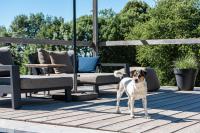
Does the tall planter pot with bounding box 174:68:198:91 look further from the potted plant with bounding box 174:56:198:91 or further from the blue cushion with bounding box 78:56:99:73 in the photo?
the blue cushion with bounding box 78:56:99:73

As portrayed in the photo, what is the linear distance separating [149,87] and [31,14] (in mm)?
15149

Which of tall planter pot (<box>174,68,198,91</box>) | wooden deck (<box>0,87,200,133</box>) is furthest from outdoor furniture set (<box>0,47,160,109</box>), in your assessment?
tall planter pot (<box>174,68,198,91</box>)

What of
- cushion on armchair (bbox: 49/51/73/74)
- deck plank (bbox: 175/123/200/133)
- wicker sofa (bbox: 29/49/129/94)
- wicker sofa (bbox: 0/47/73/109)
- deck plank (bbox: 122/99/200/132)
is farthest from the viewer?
cushion on armchair (bbox: 49/51/73/74)

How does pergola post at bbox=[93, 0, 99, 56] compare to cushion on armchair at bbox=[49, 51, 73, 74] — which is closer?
cushion on armchair at bbox=[49, 51, 73, 74]

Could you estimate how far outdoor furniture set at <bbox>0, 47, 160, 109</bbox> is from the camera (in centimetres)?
446

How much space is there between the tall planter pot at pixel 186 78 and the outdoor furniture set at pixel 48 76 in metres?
0.43

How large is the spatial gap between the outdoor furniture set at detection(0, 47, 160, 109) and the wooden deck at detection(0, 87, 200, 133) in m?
0.21

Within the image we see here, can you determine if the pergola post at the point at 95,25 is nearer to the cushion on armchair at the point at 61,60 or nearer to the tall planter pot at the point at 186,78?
the cushion on armchair at the point at 61,60

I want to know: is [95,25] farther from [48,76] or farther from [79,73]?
[48,76]

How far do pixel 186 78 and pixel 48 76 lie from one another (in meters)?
2.70

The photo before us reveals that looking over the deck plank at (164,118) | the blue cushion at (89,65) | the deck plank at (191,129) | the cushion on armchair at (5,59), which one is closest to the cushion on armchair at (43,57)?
the blue cushion at (89,65)

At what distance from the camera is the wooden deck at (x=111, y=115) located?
3262mm

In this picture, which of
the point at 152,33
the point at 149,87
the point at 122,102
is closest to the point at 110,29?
the point at 152,33

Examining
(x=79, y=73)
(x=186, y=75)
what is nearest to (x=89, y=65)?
(x=79, y=73)
